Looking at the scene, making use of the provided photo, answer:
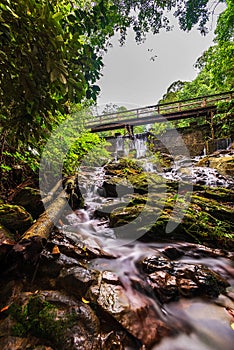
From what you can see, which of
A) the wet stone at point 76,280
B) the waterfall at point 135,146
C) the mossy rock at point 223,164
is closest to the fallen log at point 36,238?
the wet stone at point 76,280

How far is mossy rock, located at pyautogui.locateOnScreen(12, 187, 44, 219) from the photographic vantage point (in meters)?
3.38

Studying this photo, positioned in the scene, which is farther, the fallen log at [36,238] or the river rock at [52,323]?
the fallen log at [36,238]

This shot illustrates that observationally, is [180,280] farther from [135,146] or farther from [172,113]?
[135,146]

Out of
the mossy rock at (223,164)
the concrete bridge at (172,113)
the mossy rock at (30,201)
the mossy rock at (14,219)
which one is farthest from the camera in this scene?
the concrete bridge at (172,113)

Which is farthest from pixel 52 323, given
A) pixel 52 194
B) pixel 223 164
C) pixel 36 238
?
pixel 223 164

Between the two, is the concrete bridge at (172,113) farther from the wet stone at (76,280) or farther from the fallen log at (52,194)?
the wet stone at (76,280)

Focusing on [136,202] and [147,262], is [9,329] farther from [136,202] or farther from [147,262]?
[136,202]

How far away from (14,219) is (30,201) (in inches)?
34.6

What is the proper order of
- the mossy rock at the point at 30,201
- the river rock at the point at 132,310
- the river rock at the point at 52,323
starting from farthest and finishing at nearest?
the mossy rock at the point at 30,201 < the river rock at the point at 132,310 < the river rock at the point at 52,323

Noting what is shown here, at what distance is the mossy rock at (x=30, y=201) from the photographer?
338cm

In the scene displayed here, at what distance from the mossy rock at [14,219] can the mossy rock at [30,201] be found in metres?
0.68

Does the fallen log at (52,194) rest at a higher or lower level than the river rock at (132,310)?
higher

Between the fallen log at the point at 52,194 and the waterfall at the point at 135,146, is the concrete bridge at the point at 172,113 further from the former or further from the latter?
the fallen log at the point at 52,194

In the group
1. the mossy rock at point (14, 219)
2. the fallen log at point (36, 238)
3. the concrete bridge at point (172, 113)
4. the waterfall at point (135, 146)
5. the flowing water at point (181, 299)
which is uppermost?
the concrete bridge at point (172, 113)
